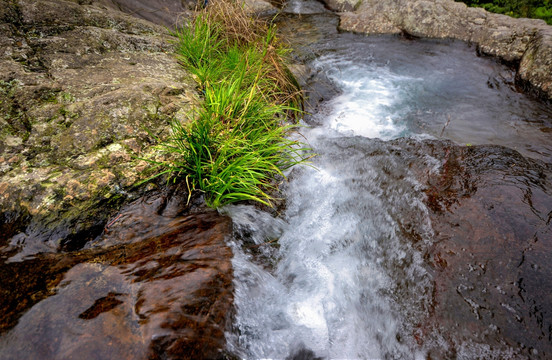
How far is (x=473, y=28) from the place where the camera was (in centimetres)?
688

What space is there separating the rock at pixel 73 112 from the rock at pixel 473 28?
6.01 m

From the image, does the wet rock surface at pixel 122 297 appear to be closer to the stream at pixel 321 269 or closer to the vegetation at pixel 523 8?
the stream at pixel 321 269

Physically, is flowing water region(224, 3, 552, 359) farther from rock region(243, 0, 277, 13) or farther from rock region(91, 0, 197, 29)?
rock region(243, 0, 277, 13)

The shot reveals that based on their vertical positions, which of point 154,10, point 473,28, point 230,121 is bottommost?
point 230,121

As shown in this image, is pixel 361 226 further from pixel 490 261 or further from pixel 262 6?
pixel 262 6

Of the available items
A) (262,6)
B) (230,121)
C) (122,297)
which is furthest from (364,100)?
(262,6)

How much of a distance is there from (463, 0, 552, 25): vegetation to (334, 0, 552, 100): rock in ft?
3.14

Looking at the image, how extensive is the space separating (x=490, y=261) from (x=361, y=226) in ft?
3.44

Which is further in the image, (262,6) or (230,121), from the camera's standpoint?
(262,6)

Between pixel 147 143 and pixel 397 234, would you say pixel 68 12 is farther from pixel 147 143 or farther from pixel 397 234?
pixel 397 234

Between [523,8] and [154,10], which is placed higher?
[523,8]

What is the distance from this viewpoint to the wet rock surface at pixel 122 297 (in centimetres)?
147

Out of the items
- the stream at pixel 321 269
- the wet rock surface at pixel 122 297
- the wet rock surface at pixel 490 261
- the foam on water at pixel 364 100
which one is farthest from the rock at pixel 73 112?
the wet rock surface at pixel 490 261

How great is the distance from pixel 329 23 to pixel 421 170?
7.04 metres
